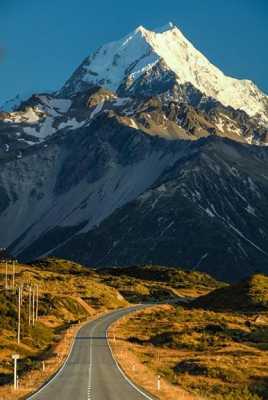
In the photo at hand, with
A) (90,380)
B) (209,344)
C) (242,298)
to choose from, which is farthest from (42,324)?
(90,380)

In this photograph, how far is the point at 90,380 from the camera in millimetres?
63156

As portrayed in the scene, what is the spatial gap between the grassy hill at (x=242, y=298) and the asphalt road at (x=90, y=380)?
235ft

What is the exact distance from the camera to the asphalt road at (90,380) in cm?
5244

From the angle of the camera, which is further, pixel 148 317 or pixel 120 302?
pixel 120 302

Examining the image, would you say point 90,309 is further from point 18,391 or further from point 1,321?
point 18,391

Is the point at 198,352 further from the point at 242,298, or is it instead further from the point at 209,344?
the point at 242,298

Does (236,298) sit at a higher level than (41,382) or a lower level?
higher

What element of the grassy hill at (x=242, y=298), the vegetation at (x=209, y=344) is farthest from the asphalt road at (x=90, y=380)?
the grassy hill at (x=242, y=298)

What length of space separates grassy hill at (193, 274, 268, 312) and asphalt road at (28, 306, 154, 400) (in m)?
71.6

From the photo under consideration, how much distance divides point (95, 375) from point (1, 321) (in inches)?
1764

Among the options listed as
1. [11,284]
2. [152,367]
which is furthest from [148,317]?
[152,367]

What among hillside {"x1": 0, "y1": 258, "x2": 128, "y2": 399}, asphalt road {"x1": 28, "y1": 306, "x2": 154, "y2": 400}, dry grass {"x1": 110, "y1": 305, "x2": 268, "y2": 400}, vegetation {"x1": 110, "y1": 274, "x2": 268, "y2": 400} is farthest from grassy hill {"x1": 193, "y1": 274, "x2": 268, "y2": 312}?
asphalt road {"x1": 28, "y1": 306, "x2": 154, "y2": 400}

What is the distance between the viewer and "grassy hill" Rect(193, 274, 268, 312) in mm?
170375

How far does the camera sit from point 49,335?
11469 cm
